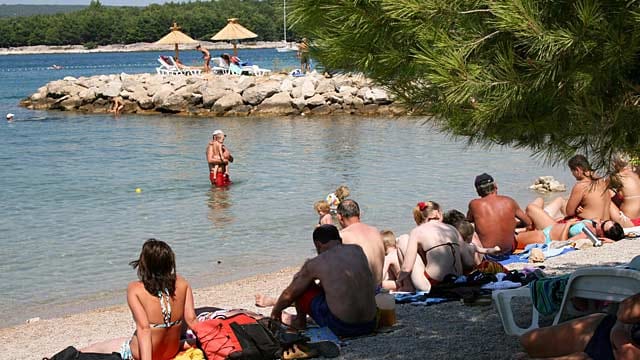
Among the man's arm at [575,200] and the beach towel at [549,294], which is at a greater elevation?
the beach towel at [549,294]

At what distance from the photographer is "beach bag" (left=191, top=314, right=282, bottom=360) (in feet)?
20.4

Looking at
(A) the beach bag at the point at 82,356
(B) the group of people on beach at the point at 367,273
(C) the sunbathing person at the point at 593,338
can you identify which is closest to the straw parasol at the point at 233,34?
(B) the group of people on beach at the point at 367,273

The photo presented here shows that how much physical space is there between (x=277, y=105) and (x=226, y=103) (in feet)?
6.69

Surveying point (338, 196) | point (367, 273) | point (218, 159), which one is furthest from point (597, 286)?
point (218, 159)

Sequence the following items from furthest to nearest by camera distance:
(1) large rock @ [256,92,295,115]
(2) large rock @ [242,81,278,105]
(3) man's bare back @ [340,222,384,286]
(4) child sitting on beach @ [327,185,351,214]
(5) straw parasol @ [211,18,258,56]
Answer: (5) straw parasol @ [211,18,258,56] → (2) large rock @ [242,81,278,105] → (1) large rock @ [256,92,295,115] → (4) child sitting on beach @ [327,185,351,214] → (3) man's bare back @ [340,222,384,286]

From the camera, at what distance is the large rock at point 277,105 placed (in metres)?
35.8

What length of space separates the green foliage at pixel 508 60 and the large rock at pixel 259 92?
32.3 metres

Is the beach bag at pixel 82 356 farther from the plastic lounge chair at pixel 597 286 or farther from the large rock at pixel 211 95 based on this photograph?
the large rock at pixel 211 95

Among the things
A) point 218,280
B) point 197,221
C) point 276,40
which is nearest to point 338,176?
point 197,221

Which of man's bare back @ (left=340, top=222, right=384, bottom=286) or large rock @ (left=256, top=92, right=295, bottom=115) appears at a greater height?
man's bare back @ (left=340, top=222, right=384, bottom=286)

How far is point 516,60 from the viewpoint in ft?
11.9

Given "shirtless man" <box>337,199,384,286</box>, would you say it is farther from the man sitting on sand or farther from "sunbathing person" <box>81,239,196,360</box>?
"sunbathing person" <box>81,239,196,360</box>

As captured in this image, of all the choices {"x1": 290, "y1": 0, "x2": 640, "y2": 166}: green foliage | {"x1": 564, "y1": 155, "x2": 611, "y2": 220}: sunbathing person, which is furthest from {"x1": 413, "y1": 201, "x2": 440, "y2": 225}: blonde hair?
{"x1": 290, "y1": 0, "x2": 640, "y2": 166}: green foliage

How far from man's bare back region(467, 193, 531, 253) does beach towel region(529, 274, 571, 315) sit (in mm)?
4155
